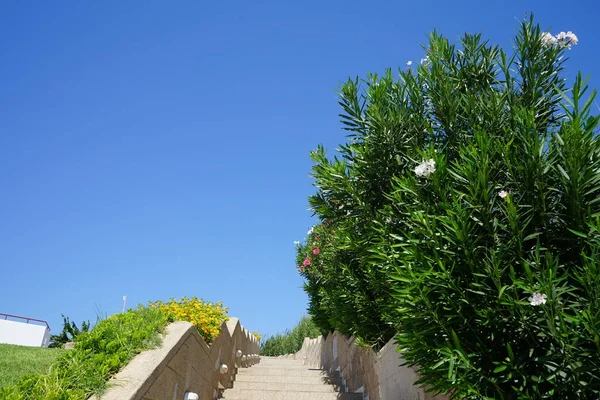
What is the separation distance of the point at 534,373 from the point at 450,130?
283 centimetres

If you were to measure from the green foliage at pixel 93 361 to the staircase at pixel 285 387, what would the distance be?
3379 mm

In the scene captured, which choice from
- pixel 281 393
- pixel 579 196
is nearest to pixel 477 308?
pixel 579 196

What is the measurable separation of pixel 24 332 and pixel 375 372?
20352 mm

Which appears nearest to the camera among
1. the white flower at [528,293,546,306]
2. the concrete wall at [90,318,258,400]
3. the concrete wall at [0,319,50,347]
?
the white flower at [528,293,546,306]

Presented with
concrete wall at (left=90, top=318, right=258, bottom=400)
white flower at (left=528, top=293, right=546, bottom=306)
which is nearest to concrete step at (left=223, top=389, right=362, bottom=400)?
concrete wall at (left=90, top=318, right=258, bottom=400)

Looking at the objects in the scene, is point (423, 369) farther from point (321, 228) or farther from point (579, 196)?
point (321, 228)

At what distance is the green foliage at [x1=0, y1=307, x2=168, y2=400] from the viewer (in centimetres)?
421

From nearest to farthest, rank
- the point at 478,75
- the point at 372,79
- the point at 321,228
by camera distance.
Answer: the point at 478,75 → the point at 372,79 → the point at 321,228

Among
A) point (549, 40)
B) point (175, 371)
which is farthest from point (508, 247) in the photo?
point (175, 371)

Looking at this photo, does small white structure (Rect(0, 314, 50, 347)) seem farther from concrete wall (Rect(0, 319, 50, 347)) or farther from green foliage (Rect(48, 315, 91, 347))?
green foliage (Rect(48, 315, 91, 347))

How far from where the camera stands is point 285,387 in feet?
30.8

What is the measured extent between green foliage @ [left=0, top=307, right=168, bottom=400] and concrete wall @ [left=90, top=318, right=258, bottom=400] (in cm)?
12

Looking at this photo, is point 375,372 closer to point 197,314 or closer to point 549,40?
point 197,314

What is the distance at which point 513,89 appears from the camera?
5078 millimetres
